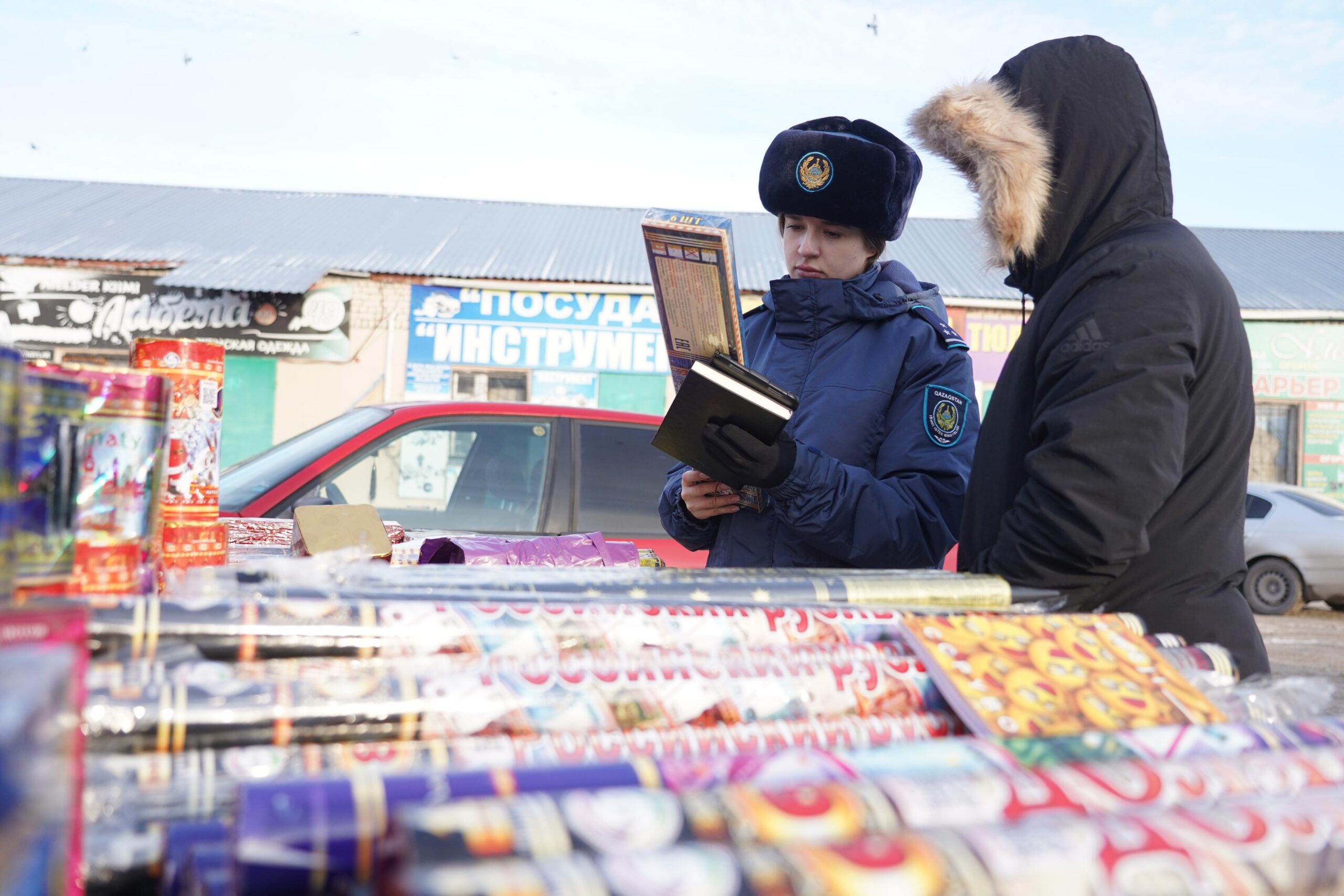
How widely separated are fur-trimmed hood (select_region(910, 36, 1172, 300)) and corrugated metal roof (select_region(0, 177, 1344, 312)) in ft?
42.4

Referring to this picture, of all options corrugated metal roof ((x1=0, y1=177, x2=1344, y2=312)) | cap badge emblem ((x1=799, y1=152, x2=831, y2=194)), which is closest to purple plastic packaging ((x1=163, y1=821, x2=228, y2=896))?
cap badge emblem ((x1=799, y1=152, x2=831, y2=194))

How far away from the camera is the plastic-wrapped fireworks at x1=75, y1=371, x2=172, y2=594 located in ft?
3.41

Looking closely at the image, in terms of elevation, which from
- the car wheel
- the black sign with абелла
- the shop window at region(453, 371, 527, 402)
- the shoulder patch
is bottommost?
the car wheel

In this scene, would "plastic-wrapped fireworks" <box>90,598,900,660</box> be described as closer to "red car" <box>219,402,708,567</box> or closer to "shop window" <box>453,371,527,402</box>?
"red car" <box>219,402,708,567</box>

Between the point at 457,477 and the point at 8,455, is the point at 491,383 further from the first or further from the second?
the point at 8,455

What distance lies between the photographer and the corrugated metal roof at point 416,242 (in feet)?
49.1

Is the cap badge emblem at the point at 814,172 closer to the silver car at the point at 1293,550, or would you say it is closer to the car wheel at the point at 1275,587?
the silver car at the point at 1293,550

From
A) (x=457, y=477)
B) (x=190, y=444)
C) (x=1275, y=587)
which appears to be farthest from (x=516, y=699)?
(x=1275, y=587)

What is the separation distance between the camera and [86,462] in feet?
3.40

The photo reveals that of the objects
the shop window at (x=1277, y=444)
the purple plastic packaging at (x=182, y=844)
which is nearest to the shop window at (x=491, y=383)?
the shop window at (x=1277, y=444)

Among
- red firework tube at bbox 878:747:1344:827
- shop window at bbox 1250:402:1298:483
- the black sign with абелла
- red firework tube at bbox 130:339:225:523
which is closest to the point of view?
red firework tube at bbox 878:747:1344:827

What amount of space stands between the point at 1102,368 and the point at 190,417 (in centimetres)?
129

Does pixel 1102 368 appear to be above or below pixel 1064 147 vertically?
below

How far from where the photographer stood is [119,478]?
107 centimetres
